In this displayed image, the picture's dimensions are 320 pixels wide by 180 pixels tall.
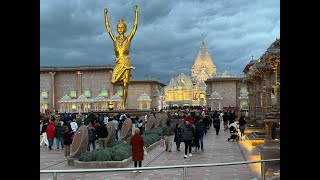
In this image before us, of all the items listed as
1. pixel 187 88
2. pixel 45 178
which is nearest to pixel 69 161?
pixel 45 178

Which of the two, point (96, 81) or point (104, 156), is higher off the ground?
point (96, 81)

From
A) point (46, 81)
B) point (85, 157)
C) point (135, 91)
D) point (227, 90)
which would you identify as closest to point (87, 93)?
point (46, 81)

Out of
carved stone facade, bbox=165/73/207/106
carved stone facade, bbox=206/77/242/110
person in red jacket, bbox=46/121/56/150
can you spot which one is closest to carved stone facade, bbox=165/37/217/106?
carved stone facade, bbox=165/73/207/106

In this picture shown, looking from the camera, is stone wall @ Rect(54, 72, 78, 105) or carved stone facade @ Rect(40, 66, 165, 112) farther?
stone wall @ Rect(54, 72, 78, 105)

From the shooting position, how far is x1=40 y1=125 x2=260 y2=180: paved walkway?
7129mm

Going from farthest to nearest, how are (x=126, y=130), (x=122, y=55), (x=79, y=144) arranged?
(x=122, y=55), (x=126, y=130), (x=79, y=144)

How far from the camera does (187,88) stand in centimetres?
8250

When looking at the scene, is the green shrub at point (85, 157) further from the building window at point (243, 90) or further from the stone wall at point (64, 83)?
the building window at point (243, 90)

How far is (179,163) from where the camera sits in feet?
42.1

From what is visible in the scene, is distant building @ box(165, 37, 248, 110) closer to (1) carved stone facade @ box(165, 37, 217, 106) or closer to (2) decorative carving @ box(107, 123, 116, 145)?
(1) carved stone facade @ box(165, 37, 217, 106)

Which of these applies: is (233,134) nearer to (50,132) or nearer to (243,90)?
(50,132)
